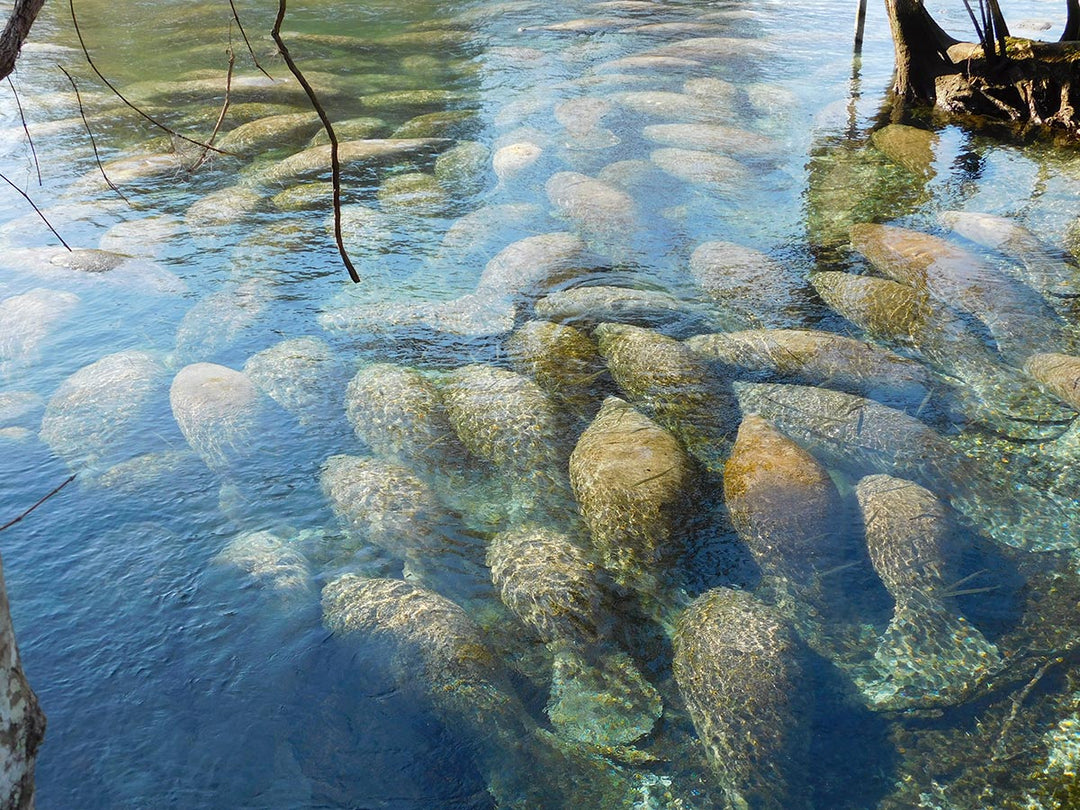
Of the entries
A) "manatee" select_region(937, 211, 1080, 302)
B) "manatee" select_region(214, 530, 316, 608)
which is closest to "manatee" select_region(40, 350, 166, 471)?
"manatee" select_region(214, 530, 316, 608)

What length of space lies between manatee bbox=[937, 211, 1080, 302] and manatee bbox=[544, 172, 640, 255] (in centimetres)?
288

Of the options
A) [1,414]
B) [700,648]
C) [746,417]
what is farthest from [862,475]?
[1,414]

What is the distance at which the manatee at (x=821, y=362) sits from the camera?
574cm

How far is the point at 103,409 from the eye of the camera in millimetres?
5977

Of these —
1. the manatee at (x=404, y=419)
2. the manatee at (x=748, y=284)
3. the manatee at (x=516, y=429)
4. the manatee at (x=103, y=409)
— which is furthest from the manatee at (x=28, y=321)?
the manatee at (x=748, y=284)

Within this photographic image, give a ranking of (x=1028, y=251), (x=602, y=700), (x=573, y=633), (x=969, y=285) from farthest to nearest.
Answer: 1. (x=1028, y=251)
2. (x=969, y=285)
3. (x=573, y=633)
4. (x=602, y=700)

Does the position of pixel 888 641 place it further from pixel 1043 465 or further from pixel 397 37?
pixel 397 37

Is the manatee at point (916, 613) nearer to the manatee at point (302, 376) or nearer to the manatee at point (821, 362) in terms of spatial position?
the manatee at point (821, 362)

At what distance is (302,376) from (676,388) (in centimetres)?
266

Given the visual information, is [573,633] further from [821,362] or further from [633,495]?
[821,362]

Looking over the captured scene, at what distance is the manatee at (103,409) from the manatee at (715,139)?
6.34 meters

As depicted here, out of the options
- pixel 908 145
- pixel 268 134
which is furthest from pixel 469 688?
pixel 268 134

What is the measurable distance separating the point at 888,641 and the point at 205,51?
14.7m

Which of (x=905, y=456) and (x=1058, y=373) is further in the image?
(x=1058, y=373)
